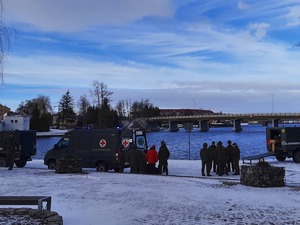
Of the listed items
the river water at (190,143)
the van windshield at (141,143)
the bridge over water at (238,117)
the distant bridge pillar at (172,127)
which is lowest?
the river water at (190,143)

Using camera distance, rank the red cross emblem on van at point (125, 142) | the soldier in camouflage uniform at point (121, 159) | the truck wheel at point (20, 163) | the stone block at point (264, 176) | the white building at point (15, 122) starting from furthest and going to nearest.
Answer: the white building at point (15, 122), the truck wheel at point (20, 163), the red cross emblem on van at point (125, 142), the soldier in camouflage uniform at point (121, 159), the stone block at point (264, 176)

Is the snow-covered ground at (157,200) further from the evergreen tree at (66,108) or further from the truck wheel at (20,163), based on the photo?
the evergreen tree at (66,108)

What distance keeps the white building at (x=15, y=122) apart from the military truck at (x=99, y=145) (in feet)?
288

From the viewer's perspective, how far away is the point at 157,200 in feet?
35.9

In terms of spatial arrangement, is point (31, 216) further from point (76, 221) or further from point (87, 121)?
point (87, 121)

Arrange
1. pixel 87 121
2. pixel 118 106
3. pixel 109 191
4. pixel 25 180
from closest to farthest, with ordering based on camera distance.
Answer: pixel 109 191 < pixel 25 180 < pixel 87 121 < pixel 118 106

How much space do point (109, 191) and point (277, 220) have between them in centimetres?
534

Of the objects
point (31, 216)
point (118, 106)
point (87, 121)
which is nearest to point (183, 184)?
point (31, 216)

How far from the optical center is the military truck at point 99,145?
21.4 meters

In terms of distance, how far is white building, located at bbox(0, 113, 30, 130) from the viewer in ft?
349

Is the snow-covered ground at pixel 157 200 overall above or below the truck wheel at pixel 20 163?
above

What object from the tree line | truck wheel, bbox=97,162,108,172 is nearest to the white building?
the tree line

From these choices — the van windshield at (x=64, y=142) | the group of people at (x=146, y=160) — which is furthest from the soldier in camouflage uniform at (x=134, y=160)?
the van windshield at (x=64, y=142)

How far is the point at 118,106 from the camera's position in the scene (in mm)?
133750
